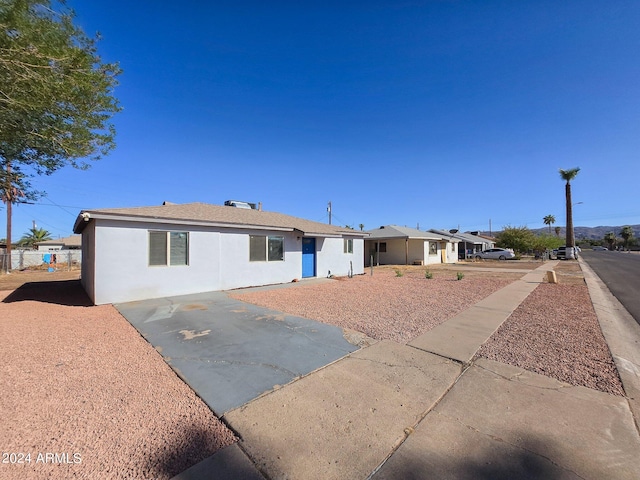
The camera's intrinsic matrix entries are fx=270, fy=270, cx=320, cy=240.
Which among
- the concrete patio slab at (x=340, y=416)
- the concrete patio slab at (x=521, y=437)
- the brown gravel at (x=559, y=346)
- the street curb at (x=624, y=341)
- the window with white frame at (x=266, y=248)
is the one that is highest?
the window with white frame at (x=266, y=248)

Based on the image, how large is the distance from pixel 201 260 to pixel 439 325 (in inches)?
331

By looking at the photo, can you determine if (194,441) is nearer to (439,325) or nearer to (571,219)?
(439,325)

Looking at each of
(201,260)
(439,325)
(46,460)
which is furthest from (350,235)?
(46,460)

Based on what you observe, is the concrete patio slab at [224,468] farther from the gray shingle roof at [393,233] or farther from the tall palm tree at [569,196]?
Result: the tall palm tree at [569,196]

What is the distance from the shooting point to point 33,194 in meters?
11.4

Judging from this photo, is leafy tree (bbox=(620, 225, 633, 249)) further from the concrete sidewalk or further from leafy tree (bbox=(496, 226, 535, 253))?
the concrete sidewalk

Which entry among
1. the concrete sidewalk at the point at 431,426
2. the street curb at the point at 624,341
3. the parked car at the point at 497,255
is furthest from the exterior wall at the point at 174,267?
the parked car at the point at 497,255

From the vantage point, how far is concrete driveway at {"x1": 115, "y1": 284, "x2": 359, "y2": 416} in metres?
3.53

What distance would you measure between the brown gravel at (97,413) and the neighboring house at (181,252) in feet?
11.3

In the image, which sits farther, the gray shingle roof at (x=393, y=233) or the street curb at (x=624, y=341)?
the gray shingle roof at (x=393, y=233)

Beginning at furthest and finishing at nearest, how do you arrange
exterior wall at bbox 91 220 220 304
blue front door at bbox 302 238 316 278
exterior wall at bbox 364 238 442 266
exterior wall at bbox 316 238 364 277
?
exterior wall at bbox 364 238 442 266
exterior wall at bbox 316 238 364 277
blue front door at bbox 302 238 316 278
exterior wall at bbox 91 220 220 304

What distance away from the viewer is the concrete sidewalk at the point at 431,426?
2.20m

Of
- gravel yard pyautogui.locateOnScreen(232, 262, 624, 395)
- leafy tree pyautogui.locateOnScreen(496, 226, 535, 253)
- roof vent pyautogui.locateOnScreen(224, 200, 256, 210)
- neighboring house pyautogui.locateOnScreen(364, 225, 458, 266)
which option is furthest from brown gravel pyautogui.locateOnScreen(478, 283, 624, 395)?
leafy tree pyautogui.locateOnScreen(496, 226, 535, 253)

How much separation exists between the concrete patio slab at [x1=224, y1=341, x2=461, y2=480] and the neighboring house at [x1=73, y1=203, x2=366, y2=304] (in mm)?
7752
